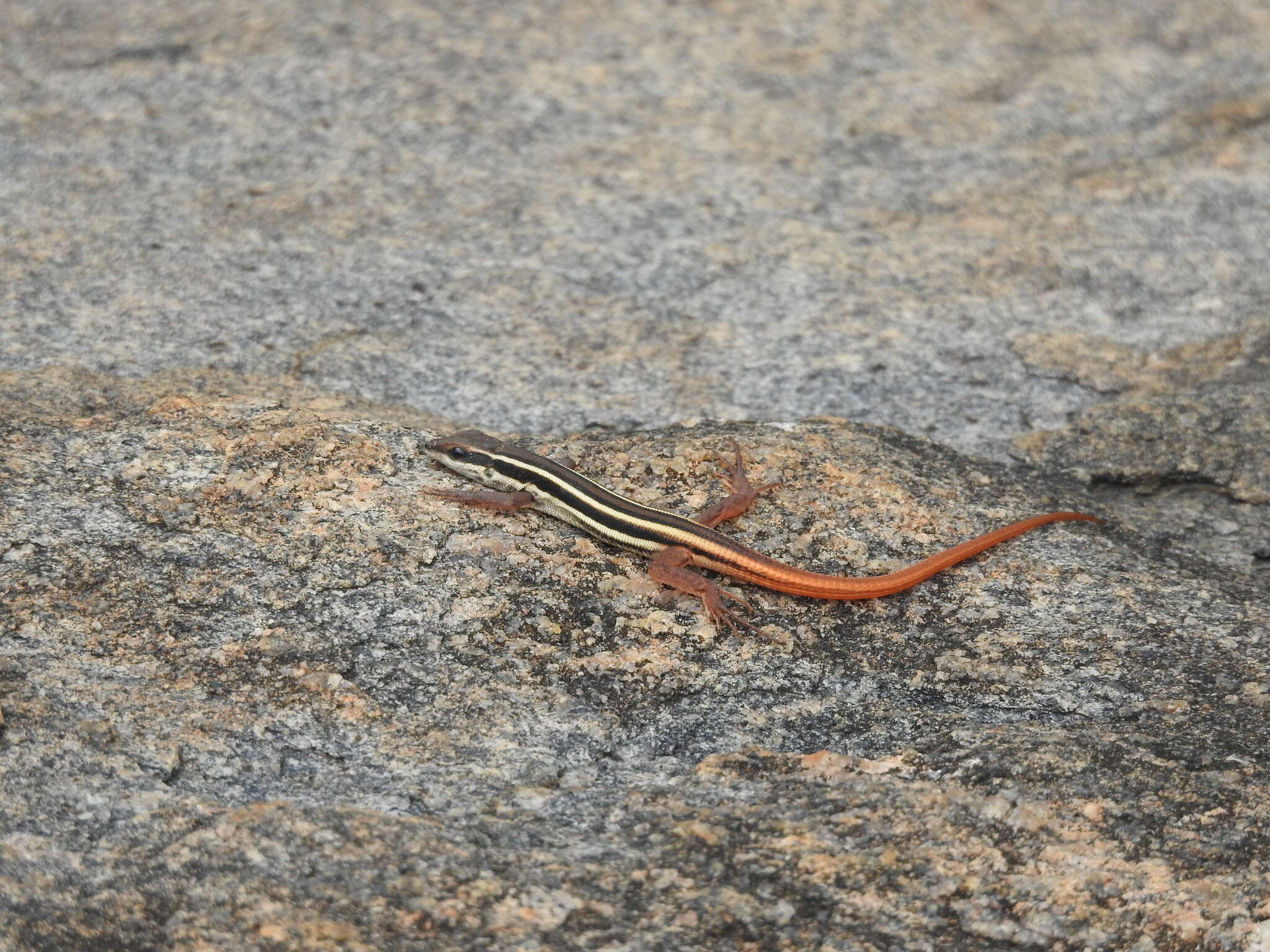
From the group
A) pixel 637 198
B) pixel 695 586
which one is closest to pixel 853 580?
pixel 695 586

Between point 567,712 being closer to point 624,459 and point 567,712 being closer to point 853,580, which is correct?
point 853,580

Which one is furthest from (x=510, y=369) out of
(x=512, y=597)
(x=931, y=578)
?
(x=931, y=578)

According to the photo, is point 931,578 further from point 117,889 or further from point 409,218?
point 409,218

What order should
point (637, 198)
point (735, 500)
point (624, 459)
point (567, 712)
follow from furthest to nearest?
point (637, 198)
point (624, 459)
point (735, 500)
point (567, 712)

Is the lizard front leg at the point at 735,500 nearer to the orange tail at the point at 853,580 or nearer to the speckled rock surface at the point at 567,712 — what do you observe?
the speckled rock surface at the point at 567,712

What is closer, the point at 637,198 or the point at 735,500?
the point at 735,500
